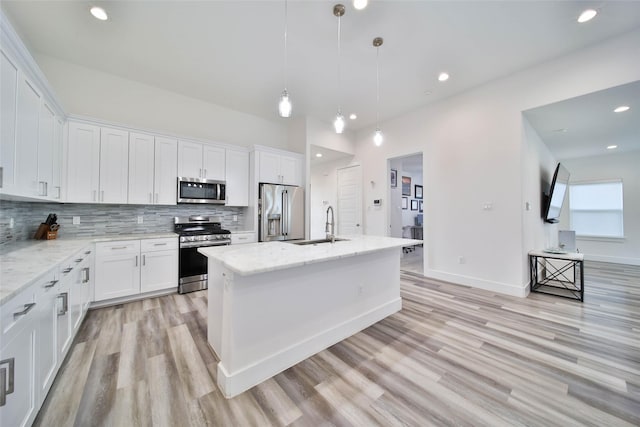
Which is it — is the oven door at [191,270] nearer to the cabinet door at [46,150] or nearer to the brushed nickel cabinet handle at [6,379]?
the cabinet door at [46,150]

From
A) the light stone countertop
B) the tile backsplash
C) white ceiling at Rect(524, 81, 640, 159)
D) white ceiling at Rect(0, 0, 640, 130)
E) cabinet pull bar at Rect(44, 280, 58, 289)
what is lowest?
cabinet pull bar at Rect(44, 280, 58, 289)

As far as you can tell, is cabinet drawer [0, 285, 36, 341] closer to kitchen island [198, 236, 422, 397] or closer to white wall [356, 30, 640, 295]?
kitchen island [198, 236, 422, 397]

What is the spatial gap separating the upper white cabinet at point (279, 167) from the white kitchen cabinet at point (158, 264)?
186cm

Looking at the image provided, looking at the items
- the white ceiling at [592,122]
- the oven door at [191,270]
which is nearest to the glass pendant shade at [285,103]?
the oven door at [191,270]

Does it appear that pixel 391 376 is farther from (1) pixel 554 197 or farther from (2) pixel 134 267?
(1) pixel 554 197

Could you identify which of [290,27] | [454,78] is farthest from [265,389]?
[454,78]

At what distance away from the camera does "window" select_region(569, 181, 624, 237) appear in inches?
224

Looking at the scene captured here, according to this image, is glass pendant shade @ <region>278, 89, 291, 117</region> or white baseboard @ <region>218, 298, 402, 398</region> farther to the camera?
glass pendant shade @ <region>278, 89, 291, 117</region>

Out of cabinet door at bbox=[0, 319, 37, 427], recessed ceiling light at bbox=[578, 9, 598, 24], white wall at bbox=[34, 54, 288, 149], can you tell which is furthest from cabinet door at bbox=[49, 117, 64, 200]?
recessed ceiling light at bbox=[578, 9, 598, 24]

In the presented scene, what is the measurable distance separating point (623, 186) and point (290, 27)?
837 cm

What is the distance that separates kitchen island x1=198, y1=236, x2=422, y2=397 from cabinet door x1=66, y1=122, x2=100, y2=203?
236cm

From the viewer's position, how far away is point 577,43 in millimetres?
2768

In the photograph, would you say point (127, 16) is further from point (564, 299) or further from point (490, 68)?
point (564, 299)

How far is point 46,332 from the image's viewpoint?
1.46m
